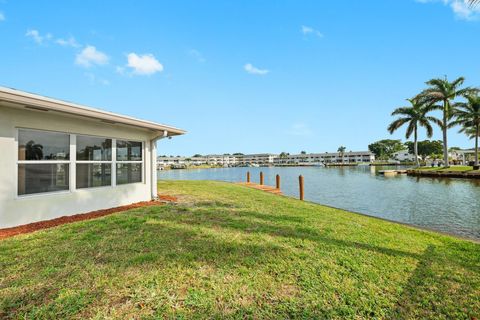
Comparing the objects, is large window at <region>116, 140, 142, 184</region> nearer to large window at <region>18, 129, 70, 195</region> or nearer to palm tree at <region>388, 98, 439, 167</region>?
large window at <region>18, 129, 70, 195</region>

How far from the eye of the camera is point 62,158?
576 cm

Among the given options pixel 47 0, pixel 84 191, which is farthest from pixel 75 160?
pixel 47 0

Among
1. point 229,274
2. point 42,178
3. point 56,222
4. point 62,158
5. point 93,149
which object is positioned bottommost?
point 229,274

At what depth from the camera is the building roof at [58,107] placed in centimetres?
442

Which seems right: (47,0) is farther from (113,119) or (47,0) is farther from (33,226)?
(33,226)

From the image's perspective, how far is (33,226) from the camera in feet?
16.1

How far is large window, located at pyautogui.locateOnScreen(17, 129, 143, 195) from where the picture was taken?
520cm

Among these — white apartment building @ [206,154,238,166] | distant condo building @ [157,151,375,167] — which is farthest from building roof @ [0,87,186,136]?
white apartment building @ [206,154,238,166]

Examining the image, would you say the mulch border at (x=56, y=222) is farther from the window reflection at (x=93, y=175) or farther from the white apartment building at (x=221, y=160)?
the white apartment building at (x=221, y=160)

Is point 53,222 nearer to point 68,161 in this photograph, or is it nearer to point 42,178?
point 42,178

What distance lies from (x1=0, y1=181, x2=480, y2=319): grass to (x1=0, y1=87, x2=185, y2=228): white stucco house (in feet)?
4.15

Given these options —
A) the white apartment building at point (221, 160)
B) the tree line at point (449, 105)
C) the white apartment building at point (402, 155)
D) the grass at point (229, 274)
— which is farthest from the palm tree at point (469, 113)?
the white apartment building at point (221, 160)

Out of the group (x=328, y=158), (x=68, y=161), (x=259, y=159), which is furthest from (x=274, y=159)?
(x=68, y=161)

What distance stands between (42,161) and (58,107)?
4.51 ft
